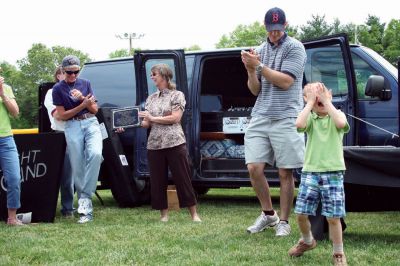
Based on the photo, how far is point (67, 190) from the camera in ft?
25.4

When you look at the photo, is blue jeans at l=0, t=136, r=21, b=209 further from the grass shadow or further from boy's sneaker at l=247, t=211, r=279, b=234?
the grass shadow

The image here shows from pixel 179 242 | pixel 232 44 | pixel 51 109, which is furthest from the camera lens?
pixel 232 44

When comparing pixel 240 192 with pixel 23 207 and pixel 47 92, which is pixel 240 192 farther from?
pixel 23 207

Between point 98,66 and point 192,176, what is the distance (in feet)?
7.89

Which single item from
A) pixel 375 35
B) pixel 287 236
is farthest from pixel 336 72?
pixel 375 35

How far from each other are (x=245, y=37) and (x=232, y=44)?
6107mm

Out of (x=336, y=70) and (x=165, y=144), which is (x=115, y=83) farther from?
(x=336, y=70)

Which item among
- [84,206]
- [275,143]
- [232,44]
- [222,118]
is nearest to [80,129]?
[84,206]

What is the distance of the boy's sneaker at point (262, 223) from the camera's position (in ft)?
19.4

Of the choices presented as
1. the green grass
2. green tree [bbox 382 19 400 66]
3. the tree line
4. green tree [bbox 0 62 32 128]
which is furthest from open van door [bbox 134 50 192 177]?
green tree [bbox 0 62 32 128]

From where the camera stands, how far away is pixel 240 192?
11.0m

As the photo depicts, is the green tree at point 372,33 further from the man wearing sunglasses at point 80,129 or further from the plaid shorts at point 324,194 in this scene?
the plaid shorts at point 324,194

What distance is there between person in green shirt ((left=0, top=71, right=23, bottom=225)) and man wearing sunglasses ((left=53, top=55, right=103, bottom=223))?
24.3 inches

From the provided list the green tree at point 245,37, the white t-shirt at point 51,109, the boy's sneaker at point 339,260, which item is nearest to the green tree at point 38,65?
the green tree at point 245,37
